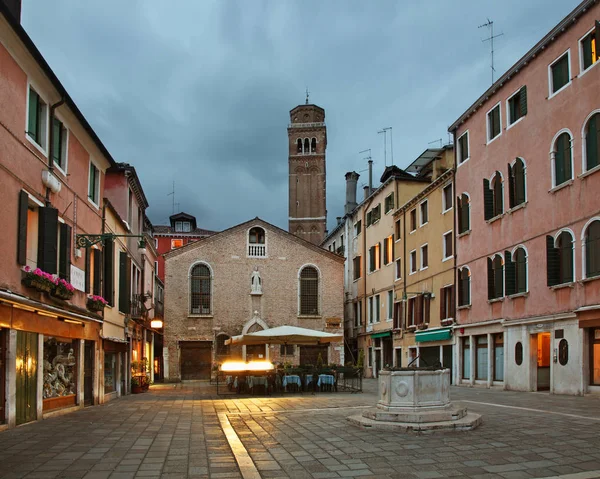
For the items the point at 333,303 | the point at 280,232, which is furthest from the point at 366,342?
the point at 280,232

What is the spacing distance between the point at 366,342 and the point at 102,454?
119 ft

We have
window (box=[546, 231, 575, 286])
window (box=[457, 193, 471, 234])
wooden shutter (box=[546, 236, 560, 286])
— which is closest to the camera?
window (box=[546, 231, 575, 286])

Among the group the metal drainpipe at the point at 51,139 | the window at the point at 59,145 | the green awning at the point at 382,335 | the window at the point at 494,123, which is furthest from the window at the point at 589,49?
the green awning at the point at 382,335

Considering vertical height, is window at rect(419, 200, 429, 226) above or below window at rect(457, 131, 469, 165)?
below

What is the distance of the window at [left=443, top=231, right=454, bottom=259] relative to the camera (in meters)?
31.5

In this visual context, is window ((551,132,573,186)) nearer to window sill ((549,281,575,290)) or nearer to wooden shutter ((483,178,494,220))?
window sill ((549,281,575,290))

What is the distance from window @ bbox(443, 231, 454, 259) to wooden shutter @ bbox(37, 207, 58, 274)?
20603 mm

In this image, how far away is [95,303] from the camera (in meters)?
19.2

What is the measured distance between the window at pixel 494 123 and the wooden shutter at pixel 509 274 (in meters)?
4.82

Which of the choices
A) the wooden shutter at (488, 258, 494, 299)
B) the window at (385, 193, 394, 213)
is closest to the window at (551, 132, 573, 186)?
the wooden shutter at (488, 258, 494, 299)

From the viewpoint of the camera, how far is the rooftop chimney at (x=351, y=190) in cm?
5361

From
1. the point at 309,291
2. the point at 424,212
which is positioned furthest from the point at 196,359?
the point at 424,212

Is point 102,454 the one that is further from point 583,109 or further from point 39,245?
point 583,109

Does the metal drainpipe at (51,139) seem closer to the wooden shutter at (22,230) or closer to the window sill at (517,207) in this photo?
the wooden shutter at (22,230)
